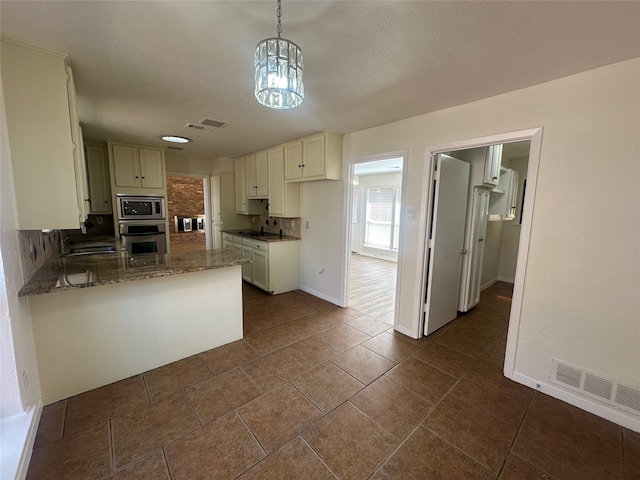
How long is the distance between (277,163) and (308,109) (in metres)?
1.70

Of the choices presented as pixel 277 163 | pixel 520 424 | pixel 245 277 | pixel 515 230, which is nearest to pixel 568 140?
pixel 520 424

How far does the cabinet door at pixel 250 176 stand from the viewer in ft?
15.6

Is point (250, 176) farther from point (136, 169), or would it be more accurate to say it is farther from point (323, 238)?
point (323, 238)

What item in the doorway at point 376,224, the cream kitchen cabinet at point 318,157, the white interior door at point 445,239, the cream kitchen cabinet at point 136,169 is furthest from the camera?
the doorway at point 376,224

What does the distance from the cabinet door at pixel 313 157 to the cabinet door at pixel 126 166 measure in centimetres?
272

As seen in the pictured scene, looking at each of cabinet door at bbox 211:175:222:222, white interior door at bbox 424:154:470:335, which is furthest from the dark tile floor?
cabinet door at bbox 211:175:222:222

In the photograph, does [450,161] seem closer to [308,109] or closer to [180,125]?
[308,109]

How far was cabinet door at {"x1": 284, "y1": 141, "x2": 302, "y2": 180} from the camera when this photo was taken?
3734 mm

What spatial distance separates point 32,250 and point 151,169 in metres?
2.65

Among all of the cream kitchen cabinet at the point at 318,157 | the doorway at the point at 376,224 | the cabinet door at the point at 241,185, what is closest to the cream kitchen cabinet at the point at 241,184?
the cabinet door at the point at 241,185

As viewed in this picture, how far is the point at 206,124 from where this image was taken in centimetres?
308

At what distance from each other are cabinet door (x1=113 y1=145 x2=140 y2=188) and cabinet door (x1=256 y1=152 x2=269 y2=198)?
186 centimetres

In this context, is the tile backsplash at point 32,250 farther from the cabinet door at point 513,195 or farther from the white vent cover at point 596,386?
the cabinet door at point 513,195

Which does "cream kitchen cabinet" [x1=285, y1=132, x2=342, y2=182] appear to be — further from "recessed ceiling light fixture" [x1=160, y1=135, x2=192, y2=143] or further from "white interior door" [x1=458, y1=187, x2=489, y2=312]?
"white interior door" [x1=458, y1=187, x2=489, y2=312]
